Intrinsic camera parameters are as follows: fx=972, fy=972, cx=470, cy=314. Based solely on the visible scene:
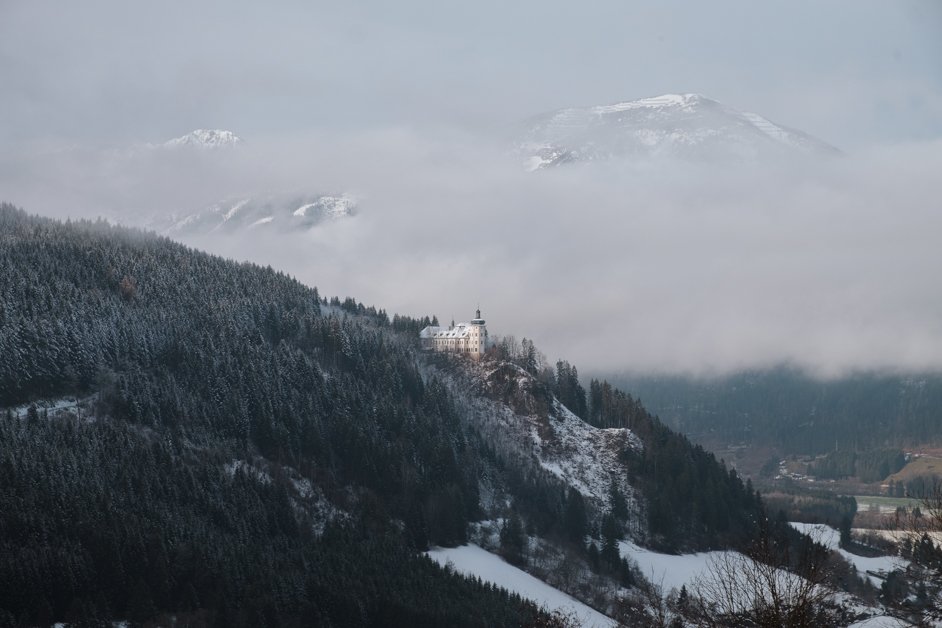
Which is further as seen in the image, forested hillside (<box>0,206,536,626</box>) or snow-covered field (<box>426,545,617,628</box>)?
snow-covered field (<box>426,545,617,628</box>)

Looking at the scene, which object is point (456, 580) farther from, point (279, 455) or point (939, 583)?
point (939, 583)

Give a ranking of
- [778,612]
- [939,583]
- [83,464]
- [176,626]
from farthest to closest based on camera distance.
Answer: [83,464] < [176,626] < [939,583] < [778,612]

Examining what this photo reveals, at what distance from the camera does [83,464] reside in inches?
6230

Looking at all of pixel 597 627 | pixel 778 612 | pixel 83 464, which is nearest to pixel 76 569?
pixel 83 464

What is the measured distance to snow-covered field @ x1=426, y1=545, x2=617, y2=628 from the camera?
168 metres

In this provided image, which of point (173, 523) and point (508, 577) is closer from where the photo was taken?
point (173, 523)

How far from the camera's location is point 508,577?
178 meters

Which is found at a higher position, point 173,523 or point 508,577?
point 173,523

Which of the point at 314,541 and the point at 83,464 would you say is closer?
the point at 83,464

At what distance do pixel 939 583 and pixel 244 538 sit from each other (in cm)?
13219

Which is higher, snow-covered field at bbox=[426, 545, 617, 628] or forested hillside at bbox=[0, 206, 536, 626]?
forested hillside at bbox=[0, 206, 536, 626]

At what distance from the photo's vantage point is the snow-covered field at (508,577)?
551 feet

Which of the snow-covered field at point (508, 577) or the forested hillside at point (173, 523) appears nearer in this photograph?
the forested hillside at point (173, 523)

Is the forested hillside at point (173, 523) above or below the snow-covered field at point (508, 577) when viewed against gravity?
above
